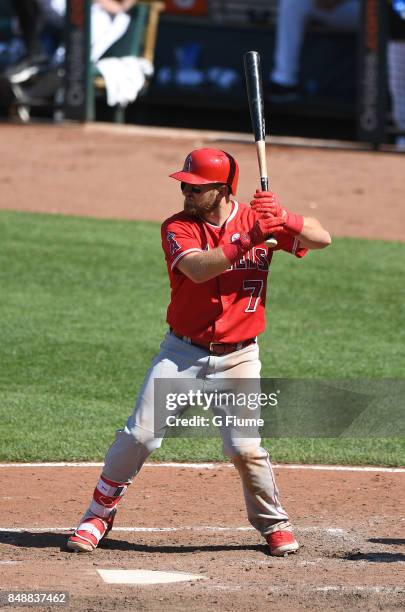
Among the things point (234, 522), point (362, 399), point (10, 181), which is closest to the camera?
point (234, 522)

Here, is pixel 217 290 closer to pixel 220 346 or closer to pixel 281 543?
pixel 220 346

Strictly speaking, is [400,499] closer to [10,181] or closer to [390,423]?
[390,423]

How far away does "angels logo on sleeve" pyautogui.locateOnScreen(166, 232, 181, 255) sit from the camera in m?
5.03

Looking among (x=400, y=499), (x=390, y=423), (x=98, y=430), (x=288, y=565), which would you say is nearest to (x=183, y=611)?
(x=288, y=565)

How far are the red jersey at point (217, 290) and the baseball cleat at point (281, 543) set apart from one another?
0.84 metres

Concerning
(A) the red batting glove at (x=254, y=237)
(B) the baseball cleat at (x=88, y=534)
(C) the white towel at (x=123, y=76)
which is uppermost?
(A) the red batting glove at (x=254, y=237)

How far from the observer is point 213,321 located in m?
5.11

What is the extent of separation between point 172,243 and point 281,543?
1332 millimetres

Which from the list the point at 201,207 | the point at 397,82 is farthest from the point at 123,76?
the point at 201,207

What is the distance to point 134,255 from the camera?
11.5m

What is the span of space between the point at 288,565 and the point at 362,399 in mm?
2809

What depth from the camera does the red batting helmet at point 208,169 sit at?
199 inches

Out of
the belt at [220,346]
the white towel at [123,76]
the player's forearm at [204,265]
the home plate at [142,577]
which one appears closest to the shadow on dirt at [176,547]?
the home plate at [142,577]

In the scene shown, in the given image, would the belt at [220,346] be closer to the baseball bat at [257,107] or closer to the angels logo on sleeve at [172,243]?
the angels logo on sleeve at [172,243]
